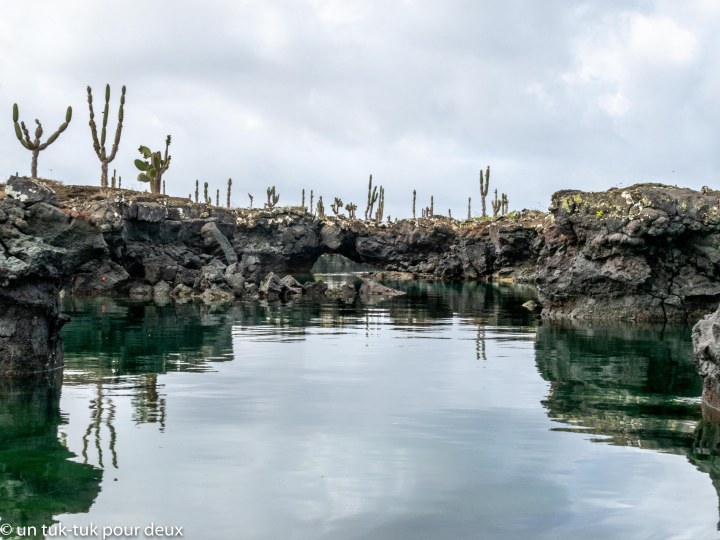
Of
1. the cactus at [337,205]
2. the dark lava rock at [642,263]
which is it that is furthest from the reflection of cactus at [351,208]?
the dark lava rock at [642,263]

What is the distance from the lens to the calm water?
357 inches

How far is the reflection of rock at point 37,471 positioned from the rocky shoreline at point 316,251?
144 inches

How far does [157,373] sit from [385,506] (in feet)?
37.3

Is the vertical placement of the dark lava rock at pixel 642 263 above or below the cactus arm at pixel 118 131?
below

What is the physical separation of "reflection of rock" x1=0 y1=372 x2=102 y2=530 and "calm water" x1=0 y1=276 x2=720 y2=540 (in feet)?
0.13

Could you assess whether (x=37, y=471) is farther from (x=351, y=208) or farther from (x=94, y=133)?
(x=351, y=208)

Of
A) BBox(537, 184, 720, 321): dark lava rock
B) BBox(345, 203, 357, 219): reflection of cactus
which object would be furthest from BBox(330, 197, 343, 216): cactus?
BBox(537, 184, 720, 321): dark lava rock

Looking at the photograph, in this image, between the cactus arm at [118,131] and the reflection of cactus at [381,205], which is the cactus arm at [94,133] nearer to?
the cactus arm at [118,131]

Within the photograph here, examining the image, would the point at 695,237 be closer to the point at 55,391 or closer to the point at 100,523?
the point at 55,391

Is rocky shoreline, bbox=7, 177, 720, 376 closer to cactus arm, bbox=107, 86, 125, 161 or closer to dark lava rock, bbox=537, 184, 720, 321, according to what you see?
dark lava rock, bbox=537, 184, 720, 321

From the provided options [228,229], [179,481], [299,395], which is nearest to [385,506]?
[179,481]

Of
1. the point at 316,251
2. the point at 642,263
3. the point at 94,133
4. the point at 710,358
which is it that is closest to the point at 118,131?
the point at 94,133

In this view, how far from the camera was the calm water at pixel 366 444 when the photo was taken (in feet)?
29.8

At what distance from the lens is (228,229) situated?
75.0 m
